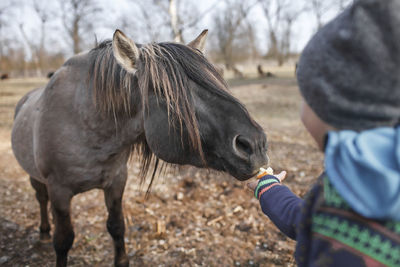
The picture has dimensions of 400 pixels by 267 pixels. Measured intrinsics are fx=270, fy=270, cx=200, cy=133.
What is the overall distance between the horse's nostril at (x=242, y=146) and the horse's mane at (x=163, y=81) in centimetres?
20

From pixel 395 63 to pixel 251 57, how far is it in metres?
44.5

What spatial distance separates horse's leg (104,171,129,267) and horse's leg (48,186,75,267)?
391 mm

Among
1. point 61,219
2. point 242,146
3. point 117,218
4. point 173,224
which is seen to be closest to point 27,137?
point 61,219

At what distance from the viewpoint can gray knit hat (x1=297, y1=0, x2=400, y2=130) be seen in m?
0.79

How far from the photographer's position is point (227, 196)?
13.5ft

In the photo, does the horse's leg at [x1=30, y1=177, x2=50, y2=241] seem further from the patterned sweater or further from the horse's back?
the patterned sweater

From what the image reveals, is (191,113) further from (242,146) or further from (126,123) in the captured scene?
(126,123)

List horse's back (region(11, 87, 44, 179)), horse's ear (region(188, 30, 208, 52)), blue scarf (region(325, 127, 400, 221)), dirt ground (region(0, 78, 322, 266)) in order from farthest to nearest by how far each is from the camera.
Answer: dirt ground (region(0, 78, 322, 266)), horse's back (region(11, 87, 44, 179)), horse's ear (region(188, 30, 208, 52)), blue scarf (region(325, 127, 400, 221))

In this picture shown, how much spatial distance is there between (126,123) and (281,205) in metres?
1.36

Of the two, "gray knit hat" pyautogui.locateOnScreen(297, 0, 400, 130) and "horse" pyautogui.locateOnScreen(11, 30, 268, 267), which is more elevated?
"gray knit hat" pyautogui.locateOnScreen(297, 0, 400, 130)

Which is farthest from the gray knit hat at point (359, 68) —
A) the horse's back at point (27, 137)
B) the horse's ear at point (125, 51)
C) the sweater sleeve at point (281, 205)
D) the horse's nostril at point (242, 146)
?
the horse's back at point (27, 137)

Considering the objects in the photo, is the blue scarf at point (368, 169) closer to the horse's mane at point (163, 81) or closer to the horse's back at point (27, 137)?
the horse's mane at point (163, 81)

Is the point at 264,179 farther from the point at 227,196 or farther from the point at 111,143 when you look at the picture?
the point at 227,196

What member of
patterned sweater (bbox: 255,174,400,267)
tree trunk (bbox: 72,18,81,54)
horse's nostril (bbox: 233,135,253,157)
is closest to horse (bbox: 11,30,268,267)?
horse's nostril (bbox: 233,135,253,157)
